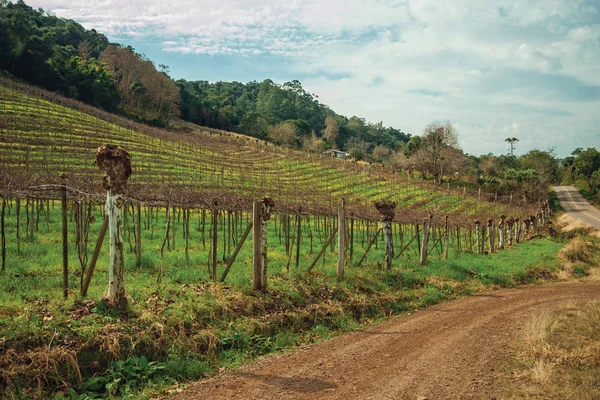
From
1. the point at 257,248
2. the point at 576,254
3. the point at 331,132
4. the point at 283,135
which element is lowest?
the point at 576,254

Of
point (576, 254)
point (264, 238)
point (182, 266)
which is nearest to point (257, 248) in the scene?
point (264, 238)

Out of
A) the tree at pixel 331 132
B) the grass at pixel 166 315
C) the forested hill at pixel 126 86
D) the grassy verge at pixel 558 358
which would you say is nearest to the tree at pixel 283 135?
the forested hill at pixel 126 86

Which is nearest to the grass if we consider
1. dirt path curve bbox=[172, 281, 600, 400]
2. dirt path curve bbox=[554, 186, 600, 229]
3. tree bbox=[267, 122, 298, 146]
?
dirt path curve bbox=[172, 281, 600, 400]

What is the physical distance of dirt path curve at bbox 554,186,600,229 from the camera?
4253cm

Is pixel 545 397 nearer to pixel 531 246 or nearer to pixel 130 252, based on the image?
pixel 130 252

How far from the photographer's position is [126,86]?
8275 cm

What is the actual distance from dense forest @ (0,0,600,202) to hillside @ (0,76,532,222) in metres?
9.45

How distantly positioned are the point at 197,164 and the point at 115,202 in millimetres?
38782

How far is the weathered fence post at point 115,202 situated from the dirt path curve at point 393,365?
2.25 metres

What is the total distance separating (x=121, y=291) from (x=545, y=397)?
659cm

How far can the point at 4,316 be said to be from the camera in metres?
6.09

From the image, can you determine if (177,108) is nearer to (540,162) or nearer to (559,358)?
(540,162)

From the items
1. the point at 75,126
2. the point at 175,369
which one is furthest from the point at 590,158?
the point at 175,369

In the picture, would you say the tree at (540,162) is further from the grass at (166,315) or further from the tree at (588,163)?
the grass at (166,315)
